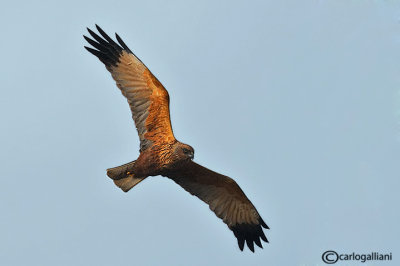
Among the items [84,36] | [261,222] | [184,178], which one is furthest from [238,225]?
[84,36]

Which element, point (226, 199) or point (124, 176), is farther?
point (226, 199)

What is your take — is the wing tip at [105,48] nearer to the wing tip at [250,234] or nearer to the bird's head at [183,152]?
the bird's head at [183,152]

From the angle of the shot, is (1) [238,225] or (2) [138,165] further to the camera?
(1) [238,225]

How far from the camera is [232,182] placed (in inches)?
574

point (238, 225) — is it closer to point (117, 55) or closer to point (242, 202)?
point (242, 202)

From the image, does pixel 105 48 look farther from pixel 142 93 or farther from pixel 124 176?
pixel 124 176

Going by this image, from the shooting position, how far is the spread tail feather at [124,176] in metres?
13.8

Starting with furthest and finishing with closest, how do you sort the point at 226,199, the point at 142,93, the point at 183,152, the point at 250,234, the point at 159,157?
the point at 250,234
the point at 226,199
the point at 142,93
the point at 159,157
the point at 183,152

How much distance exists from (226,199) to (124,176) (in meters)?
2.51

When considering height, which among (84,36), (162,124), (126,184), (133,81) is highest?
(84,36)

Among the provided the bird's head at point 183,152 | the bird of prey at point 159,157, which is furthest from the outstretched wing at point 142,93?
the bird's head at point 183,152

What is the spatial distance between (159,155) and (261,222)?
134 inches

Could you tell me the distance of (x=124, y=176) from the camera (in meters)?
13.9

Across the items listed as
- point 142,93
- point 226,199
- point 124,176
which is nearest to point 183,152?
point 124,176
